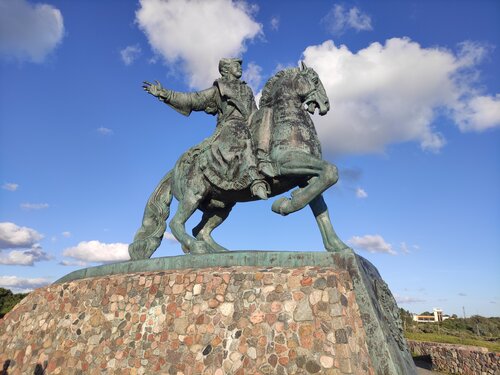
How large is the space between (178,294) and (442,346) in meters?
12.6

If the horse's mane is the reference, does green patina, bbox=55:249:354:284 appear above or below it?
below

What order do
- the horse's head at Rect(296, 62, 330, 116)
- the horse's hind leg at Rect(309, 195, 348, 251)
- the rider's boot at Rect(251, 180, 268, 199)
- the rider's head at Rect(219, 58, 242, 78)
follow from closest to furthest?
the horse's hind leg at Rect(309, 195, 348, 251)
the rider's boot at Rect(251, 180, 268, 199)
the horse's head at Rect(296, 62, 330, 116)
the rider's head at Rect(219, 58, 242, 78)

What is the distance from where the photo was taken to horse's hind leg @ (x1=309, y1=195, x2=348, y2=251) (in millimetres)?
6004

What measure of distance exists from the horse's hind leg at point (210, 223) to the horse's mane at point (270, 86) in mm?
1943

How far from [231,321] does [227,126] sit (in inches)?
123

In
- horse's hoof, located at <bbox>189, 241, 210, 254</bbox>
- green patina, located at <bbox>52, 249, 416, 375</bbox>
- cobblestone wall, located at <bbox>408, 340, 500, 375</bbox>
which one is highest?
horse's hoof, located at <bbox>189, 241, 210, 254</bbox>

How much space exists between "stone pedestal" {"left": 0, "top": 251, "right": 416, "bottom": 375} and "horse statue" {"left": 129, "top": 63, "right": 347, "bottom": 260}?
74 centimetres

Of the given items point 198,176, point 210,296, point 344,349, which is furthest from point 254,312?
point 198,176

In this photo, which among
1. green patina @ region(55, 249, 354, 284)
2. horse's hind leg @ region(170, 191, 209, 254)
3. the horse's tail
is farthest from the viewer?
the horse's tail

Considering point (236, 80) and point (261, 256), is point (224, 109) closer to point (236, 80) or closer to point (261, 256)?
point (236, 80)

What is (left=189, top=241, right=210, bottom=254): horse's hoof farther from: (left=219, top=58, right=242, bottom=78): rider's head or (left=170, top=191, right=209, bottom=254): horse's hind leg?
(left=219, top=58, right=242, bottom=78): rider's head

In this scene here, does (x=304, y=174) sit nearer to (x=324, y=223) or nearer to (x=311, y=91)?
(x=324, y=223)

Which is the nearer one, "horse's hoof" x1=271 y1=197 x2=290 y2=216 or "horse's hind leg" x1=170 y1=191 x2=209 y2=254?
"horse's hoof" x1=271 y1=197 x2=290 y2=216

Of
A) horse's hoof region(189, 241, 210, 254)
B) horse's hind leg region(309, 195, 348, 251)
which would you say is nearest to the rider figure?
horse's hind leg region(309, 195, 348, 251)
